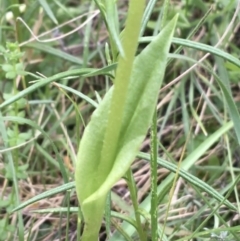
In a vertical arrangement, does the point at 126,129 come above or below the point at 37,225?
above

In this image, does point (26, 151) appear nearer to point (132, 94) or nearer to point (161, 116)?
point (161, 116)

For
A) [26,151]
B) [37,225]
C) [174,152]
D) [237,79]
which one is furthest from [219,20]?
[37,225]

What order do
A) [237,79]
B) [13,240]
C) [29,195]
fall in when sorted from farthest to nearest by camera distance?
[237,79] → [29,195] → [13,240]

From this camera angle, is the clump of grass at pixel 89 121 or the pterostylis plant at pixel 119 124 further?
the clump of grass at pixel 89 121

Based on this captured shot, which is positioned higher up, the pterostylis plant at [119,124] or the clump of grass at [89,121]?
the pterostylis plant at [119,124]

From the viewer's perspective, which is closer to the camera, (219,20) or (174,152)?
(174,152)
